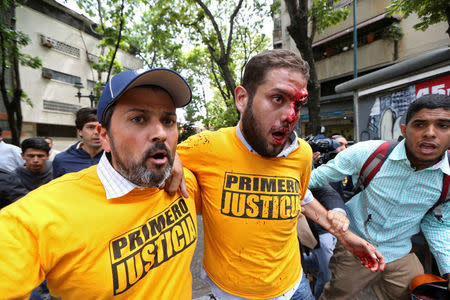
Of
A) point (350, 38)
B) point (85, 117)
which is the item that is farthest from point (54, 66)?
point (350, 38)

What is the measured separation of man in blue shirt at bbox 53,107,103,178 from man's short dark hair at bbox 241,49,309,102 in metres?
2.58

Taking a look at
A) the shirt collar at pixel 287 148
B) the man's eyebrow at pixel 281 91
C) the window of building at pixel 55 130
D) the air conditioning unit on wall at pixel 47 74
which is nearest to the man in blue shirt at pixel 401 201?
the shirt collar at pixel 287 148

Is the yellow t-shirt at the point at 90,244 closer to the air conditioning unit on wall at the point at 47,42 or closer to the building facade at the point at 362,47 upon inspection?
the building facade at the point at 362,47

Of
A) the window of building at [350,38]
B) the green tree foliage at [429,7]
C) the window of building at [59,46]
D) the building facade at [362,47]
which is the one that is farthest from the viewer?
the window of building at [59,46]

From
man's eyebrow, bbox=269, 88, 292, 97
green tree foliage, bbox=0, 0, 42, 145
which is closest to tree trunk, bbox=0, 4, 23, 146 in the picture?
green tree foliage, bbox=0, 0, 42, 145

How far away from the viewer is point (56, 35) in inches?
681

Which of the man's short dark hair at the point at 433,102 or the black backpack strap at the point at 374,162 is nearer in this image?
the man's short dark hair at the point at 433,102

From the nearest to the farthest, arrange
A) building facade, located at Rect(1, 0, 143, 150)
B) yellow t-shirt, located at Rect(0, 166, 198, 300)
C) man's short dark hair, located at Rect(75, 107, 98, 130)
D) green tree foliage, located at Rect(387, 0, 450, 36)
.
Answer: yellow t-shirt, located at Rect(0, 166, 198, 300) < man's short dark hair, located at Rect(75, 107, 98, 130) < green tree foliage, located at Rect(387, 0, 450, 36) < building facade, located at Rect(1, 0, 143, 150)

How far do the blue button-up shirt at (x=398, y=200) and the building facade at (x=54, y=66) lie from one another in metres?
18.8

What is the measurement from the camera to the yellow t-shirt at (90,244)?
0.84 m

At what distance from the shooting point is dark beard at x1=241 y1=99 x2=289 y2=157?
60.4 inches

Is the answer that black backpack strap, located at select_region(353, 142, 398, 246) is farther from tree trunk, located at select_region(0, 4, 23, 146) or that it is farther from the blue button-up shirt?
tree trunk, located at select_region(0, 4, 23, 146)

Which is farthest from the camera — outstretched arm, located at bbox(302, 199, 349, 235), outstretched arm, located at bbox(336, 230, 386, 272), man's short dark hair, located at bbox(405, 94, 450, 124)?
man's short dark hair, located at bbox(405, 94, 450, 124)

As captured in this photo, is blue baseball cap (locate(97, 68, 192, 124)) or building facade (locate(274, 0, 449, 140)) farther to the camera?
building facade (locate(274, 0, 449, 140))
